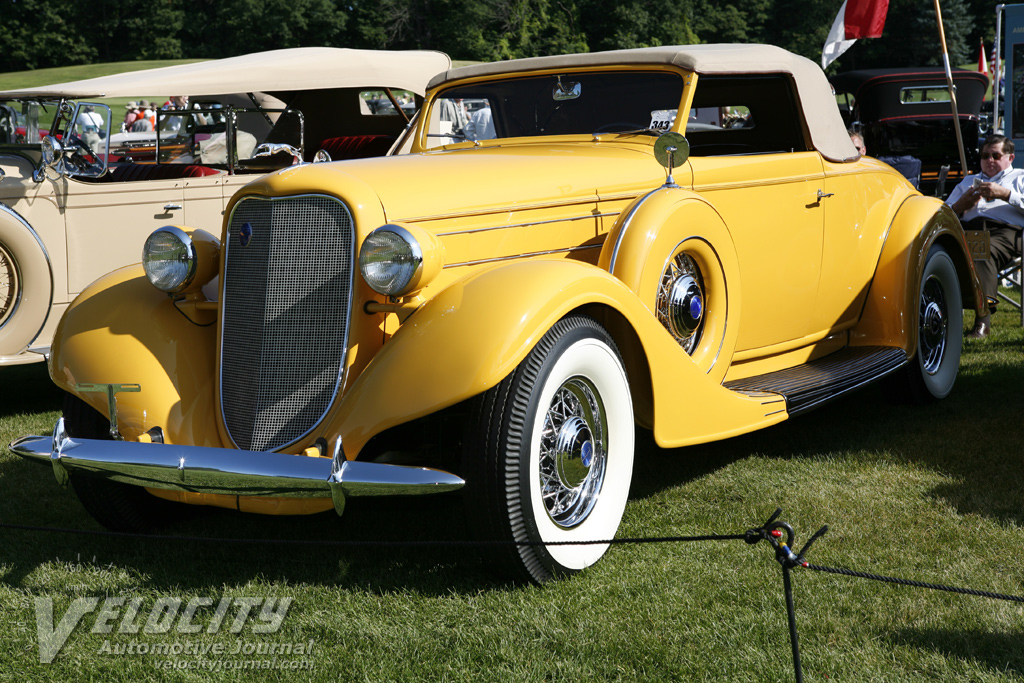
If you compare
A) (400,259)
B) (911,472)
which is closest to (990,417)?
(911,472)

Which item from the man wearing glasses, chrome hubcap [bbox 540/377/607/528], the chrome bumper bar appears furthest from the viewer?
the man wearing glasses

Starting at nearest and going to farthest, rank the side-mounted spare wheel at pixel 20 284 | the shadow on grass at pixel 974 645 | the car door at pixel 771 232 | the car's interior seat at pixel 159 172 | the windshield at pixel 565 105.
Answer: the shadow on grass at pixel 974 645 → the car door at pixel 771 232 → the windshield at pixel 565 105 → the side-mounted spare wheel at pixel 20 284 → the car's interior seat at pixel 159 172

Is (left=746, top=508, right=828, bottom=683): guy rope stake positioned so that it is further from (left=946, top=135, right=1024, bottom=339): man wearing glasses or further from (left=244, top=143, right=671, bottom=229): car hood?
(left=946, top=135, right=1024, bottom=339): man wearing glasses

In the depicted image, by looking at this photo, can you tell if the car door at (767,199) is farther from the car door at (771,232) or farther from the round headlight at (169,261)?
the round headlight at (169,261)

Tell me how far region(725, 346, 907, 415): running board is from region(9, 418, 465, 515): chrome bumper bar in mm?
1740

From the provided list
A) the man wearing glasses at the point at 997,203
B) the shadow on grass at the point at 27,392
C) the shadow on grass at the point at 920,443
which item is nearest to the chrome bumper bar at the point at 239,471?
the shadow on grass at the point at 920,443

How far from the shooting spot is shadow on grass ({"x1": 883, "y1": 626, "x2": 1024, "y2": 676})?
99.4 inches

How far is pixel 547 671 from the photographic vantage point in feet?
8.39

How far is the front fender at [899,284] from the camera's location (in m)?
4.87

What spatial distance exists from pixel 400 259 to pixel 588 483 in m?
0.99

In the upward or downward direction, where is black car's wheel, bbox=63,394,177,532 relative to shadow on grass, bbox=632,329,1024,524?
upward

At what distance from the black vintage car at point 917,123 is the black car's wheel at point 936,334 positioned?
9122 millimetres

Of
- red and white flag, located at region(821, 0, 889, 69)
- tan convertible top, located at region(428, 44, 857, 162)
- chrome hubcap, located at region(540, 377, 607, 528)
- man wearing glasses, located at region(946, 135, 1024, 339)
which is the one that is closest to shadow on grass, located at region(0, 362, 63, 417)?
tan convertible top, located at region(428, 44, 857, 162)

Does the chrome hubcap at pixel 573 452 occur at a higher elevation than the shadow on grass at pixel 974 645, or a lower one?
higher
